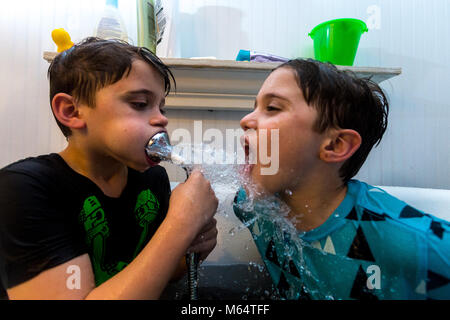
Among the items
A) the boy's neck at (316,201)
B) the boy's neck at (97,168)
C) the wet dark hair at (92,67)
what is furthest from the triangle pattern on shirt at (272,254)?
the wet dark hair at (92,67)

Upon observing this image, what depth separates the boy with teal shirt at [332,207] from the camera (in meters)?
0.56

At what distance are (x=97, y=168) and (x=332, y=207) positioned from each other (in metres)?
0.62

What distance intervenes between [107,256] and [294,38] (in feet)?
3.61

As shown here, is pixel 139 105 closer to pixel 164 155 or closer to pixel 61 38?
pixel 164 155

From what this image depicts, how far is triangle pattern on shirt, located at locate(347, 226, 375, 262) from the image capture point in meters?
0.60

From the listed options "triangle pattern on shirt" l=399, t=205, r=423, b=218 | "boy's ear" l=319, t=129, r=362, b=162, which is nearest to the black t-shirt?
"boy's ear" l=319, t=129, r=362, b=162

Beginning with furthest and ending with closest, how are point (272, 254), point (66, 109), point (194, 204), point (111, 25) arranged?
point (111, 25), point (272, 254), point (66, 109), point (194, 204)

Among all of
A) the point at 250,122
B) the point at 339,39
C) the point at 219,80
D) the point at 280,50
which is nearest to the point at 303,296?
the point at 250,122

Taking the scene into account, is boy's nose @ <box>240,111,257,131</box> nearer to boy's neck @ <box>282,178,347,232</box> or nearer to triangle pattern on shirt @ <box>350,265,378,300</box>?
boy's neck @ <box>282,178,347,232</box>

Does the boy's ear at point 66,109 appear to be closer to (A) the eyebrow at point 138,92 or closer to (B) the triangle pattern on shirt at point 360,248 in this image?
(A) the eyebrow at point 138,92

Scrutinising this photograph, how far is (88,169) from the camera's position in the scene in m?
0.66

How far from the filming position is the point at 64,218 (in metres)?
0.54

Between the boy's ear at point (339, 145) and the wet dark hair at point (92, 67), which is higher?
the wet dark hair at point (92, 67)
